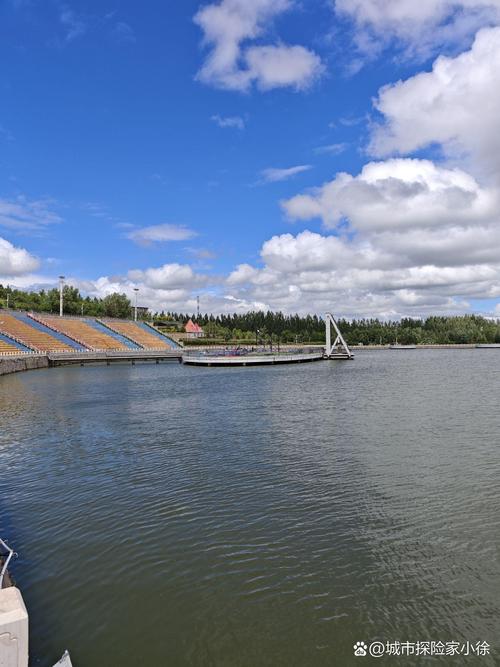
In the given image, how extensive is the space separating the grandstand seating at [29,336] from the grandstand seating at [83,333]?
558 centimetres

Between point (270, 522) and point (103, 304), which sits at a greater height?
point (103, 304)

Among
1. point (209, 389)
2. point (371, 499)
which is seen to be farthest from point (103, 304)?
point (371, 499)

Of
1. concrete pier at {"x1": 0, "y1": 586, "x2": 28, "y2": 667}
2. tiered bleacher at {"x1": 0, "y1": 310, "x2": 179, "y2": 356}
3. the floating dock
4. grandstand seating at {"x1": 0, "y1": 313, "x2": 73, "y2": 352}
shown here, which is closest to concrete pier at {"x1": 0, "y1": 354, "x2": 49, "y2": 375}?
tiered bleacher at {"x1": 0, "y1": 310, "x2": 179, "y2": 356}

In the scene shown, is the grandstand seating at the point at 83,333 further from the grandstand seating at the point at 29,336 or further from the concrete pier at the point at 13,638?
the concrete pier at the point at 13,638

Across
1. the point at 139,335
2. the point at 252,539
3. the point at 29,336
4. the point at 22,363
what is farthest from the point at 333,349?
the point at 252,539

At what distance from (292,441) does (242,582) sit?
40.3 ft

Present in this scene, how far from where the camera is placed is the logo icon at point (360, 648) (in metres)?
7.18

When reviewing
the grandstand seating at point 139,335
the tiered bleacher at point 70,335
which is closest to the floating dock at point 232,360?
the tiered bleacher at point 70,335

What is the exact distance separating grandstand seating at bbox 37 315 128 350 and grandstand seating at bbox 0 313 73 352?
558 centimetres

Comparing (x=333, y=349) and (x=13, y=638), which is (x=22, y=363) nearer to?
(x=13, y=638)

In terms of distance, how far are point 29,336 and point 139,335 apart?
32249mm

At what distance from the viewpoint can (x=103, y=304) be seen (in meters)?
154

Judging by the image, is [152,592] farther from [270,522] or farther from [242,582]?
[270,522]

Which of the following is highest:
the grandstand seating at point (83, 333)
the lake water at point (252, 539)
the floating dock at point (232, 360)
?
the grandstand seating at point (83, 333)
